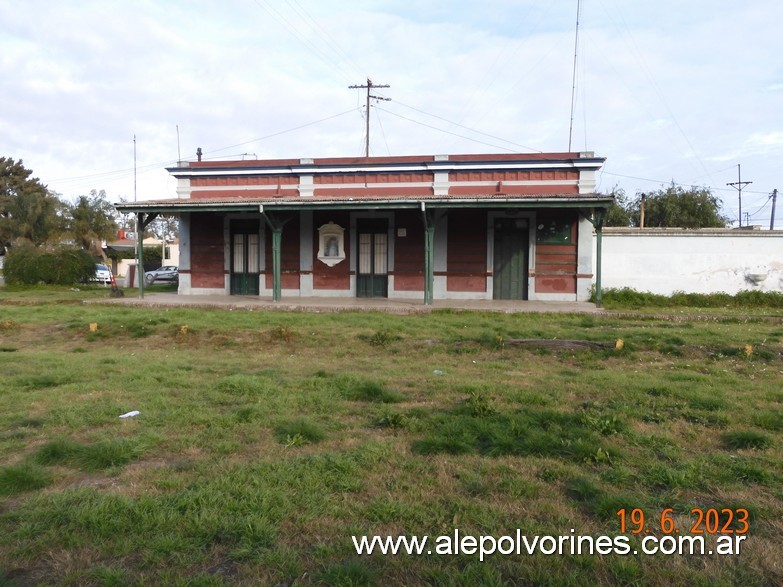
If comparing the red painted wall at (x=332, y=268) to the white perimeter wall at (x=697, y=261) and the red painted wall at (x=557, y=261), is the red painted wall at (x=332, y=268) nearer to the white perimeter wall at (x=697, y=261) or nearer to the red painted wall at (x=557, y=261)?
the red painted wall at (x=557, y=261)

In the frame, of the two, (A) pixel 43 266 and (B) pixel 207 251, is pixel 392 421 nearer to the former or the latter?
(B) pixel 207 251

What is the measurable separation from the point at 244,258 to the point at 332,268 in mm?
3161

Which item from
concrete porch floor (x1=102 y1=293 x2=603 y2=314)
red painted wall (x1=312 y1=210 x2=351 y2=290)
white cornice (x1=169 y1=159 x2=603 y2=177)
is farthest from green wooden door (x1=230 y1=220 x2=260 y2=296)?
red painted wall (x1=312 y1=210 x2=351 y2=290)

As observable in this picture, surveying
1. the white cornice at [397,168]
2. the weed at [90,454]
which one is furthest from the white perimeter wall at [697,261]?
the weed at [90,454]

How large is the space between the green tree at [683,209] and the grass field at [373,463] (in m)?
37.0

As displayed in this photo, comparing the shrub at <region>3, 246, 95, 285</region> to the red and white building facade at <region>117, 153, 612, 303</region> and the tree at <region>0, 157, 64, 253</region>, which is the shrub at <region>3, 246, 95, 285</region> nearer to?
the red and white building facade at <region>117, 153, 612, 303</region>

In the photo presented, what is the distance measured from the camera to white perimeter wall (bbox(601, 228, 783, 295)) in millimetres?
18641

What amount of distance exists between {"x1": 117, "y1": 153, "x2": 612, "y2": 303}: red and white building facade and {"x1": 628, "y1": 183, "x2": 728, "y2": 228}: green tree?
2735 cm

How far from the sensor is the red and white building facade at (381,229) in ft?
59.0

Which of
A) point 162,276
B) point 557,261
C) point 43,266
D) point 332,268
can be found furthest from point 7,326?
point 162,276

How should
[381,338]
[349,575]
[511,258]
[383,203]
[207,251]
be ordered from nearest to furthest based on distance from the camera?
1. [349,575]
2. [381,338]
3. [383,203]
4. [511,258]
5. [207,251]

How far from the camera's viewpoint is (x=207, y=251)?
20.3 m

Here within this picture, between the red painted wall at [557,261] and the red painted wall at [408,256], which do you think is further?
the red painted wall at [408,256]

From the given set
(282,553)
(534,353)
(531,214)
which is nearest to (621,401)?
(534,353)
